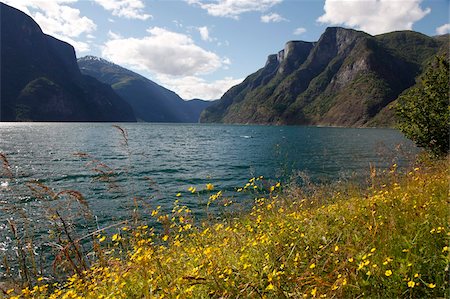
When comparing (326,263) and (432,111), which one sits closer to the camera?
(326,263)

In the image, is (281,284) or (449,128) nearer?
(281,284)

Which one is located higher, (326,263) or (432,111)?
(432,111)

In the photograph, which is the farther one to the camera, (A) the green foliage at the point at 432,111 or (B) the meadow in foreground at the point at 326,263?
(A) the green foliage at the point at 432,111

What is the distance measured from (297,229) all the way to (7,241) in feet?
45.3

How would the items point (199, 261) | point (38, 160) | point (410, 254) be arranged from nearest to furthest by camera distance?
point (410, 254), point (199, 261), point (38, 160)

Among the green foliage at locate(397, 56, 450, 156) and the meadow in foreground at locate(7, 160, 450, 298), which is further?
the green foliage at locate(397, 56, 450, 156)

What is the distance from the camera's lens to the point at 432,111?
17484mm

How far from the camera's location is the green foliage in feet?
56.4

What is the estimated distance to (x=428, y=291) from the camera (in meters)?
3.37

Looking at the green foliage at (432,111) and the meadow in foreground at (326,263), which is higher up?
the green foliage at (432,111)

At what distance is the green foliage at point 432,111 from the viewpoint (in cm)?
1719

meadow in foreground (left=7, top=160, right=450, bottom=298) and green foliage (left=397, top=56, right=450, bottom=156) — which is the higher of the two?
green foliage (left=397, top=56, right=450, bottom=156)

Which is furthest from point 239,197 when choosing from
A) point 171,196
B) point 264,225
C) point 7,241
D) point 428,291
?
point 428,291

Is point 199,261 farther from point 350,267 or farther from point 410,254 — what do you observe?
point 410,254
